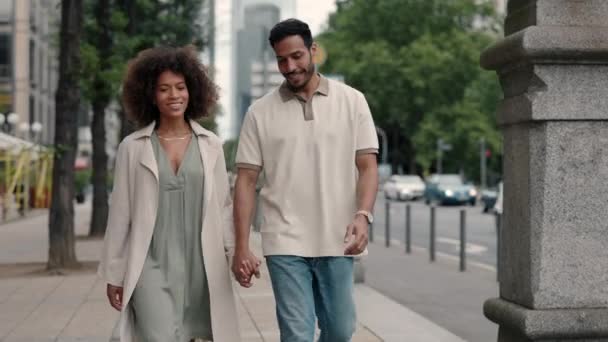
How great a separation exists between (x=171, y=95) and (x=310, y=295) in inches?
41.3

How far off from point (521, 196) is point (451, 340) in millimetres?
2680

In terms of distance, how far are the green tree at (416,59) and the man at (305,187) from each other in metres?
55.0

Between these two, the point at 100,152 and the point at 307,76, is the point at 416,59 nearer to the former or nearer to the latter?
the point at 100,152

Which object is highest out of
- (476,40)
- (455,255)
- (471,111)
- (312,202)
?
(476,40)

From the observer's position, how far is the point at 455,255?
17438 mm

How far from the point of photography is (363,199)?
4.42 m

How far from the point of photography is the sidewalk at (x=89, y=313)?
7.68 m

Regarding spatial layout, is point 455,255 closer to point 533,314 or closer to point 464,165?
point 533,314

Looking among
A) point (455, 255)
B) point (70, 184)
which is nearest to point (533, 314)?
point (70, 184)

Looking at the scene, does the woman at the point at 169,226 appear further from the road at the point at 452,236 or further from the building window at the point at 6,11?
the building window at the point at 6,11

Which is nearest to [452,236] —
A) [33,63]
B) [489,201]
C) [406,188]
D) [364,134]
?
[489,201]

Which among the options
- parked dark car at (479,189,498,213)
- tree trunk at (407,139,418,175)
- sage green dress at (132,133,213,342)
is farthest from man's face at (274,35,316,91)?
tree trunk at (407,139,418,175)

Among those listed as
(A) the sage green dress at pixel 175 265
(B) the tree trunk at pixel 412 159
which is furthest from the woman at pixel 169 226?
(B) the tree trunk at pixel 412 159

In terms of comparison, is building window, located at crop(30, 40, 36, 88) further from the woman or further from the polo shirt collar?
the polo shirt collar
